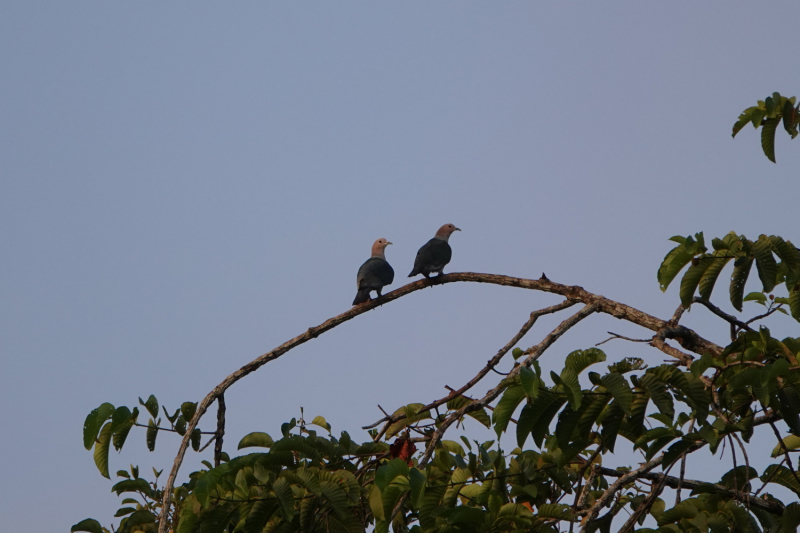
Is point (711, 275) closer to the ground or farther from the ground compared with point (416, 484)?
farther from the ground

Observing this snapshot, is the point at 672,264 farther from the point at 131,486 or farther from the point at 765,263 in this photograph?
the point at 131,486

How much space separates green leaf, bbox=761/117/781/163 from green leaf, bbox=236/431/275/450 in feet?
10.7

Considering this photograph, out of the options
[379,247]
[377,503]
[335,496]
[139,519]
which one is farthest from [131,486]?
[379,247]

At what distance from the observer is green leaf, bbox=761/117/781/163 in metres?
4.09

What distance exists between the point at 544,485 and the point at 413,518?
2.62 feet

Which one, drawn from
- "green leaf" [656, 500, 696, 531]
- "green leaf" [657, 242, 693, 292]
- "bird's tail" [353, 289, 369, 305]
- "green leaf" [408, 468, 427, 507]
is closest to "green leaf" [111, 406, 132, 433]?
"green leaf" [408, 468, 427, 507]

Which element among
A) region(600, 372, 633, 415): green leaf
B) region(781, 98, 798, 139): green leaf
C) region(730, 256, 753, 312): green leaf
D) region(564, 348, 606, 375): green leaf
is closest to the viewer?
region(600, 372, 633, 415): green leaf

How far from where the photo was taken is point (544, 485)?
14.2ft

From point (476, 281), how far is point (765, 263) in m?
2.18

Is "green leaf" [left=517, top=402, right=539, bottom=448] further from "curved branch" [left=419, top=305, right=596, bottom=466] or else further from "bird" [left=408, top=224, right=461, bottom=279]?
"bird" [left=408, top=224, right=461, bottom=279]

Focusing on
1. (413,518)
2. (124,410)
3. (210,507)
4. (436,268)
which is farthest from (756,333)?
(436,268)

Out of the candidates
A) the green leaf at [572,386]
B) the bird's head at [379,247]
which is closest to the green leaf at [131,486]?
the green leaf at [572,386]

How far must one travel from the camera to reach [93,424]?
4.41 meters

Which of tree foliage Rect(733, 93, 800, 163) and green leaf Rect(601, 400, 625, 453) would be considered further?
tree foliage Rect(733, 93, 800, 163)
